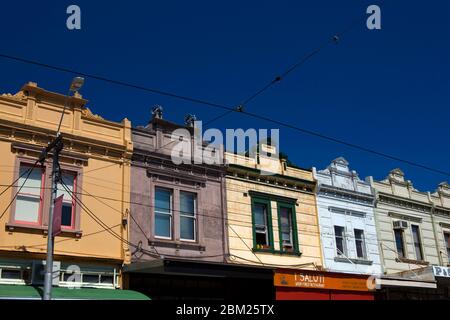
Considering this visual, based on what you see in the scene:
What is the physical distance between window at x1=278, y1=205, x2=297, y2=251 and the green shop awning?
7.40m

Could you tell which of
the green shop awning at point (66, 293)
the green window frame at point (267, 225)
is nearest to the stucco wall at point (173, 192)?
the green window frame at point (267, 225)

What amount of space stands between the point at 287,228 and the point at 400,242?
23.8 ft

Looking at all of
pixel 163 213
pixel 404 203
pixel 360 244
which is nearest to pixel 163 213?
pixel 163 213

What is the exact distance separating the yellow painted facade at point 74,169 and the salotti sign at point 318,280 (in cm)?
563

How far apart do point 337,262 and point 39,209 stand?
1257 cm

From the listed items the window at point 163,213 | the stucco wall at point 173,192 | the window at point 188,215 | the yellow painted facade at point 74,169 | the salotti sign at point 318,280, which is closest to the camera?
the yellow painted facade at point 74,169

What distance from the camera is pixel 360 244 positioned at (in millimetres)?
24828

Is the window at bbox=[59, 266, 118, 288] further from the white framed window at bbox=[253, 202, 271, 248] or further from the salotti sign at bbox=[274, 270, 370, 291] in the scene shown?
the white framed window at bbox=[253, 202, 271, 248]

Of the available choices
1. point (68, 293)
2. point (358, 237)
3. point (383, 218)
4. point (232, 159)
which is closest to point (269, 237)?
point (232, 159)

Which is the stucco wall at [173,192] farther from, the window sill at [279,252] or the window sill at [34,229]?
the window sill at [34,229]

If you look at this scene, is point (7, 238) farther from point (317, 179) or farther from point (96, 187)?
point (317, 179)

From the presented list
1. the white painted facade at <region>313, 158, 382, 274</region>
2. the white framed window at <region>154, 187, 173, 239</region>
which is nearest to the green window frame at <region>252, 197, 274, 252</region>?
the white painted facade at <region>313, 158, 382, 274</region>

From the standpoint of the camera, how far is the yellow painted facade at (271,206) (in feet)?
68.1

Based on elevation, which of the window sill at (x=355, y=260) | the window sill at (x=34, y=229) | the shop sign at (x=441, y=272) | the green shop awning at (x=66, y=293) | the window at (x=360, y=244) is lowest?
the green shop awning at (x=66, y=293)
